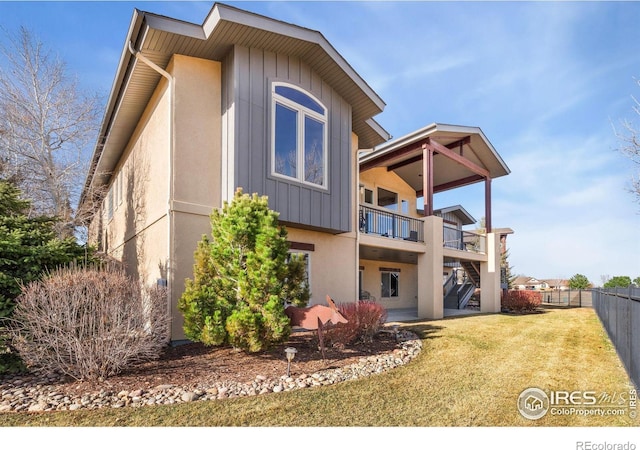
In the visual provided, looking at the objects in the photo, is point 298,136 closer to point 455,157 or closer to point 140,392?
point 140,392

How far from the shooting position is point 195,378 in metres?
5.41

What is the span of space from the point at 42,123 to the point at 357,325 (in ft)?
43.7

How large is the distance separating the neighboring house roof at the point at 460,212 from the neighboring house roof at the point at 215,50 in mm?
12314

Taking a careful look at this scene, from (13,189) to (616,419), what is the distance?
10.4 m

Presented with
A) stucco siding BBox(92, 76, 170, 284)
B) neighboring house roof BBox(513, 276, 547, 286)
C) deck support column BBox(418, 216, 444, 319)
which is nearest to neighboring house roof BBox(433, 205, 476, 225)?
deck support column BBox(418, 216, 444, 319)

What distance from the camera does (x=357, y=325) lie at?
7.97m

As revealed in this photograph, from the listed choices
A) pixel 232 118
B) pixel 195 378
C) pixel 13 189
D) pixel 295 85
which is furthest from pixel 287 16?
pixel 195 378

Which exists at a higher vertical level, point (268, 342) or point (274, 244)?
point (274, 244)

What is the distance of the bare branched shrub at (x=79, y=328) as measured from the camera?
5.21 meters

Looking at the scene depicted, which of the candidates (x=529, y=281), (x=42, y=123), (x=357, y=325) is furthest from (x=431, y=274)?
(x=529, y=281)

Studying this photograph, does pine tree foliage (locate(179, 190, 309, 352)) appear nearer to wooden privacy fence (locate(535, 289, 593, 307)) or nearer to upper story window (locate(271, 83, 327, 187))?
upper story window (locate(271, 83, 327, 187))

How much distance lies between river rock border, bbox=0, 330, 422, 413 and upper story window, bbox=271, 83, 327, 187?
5005mm
